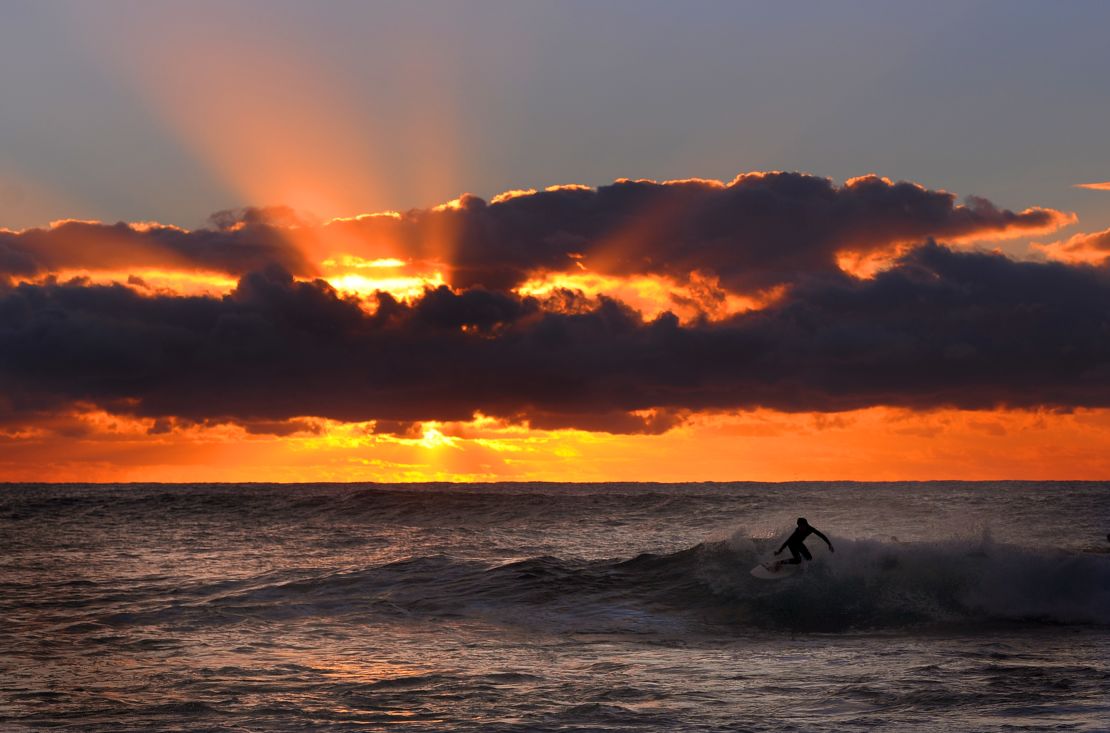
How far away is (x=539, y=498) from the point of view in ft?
293

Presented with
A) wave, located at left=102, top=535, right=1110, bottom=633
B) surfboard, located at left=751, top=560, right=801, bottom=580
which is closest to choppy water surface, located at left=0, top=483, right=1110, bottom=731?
wave, located at left=102, top=535, right=1110, bottom=633

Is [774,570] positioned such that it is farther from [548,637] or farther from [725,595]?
[548,637]

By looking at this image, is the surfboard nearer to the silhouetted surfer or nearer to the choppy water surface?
the silhouetted surfer

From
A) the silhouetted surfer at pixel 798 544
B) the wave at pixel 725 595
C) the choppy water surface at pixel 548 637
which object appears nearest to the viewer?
the choppy water surface at pixel 548 637

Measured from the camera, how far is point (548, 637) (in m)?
23.4

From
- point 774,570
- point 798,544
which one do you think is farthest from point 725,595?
point 798,544

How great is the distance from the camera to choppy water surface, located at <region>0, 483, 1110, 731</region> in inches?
588

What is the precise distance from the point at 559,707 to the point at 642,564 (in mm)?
19155

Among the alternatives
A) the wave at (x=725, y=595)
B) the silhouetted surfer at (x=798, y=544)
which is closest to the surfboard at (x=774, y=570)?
the silhouetted surfer at (x=798, y=544)

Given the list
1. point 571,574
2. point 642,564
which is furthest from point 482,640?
point 642,564

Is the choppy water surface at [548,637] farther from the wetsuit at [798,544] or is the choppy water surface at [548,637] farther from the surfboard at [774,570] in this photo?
the wetsuit at [798,544]

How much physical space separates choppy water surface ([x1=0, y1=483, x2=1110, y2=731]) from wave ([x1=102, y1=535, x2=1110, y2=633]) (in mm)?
93

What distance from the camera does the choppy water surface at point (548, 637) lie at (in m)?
14.9

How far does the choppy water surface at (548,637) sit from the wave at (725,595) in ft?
0.30
